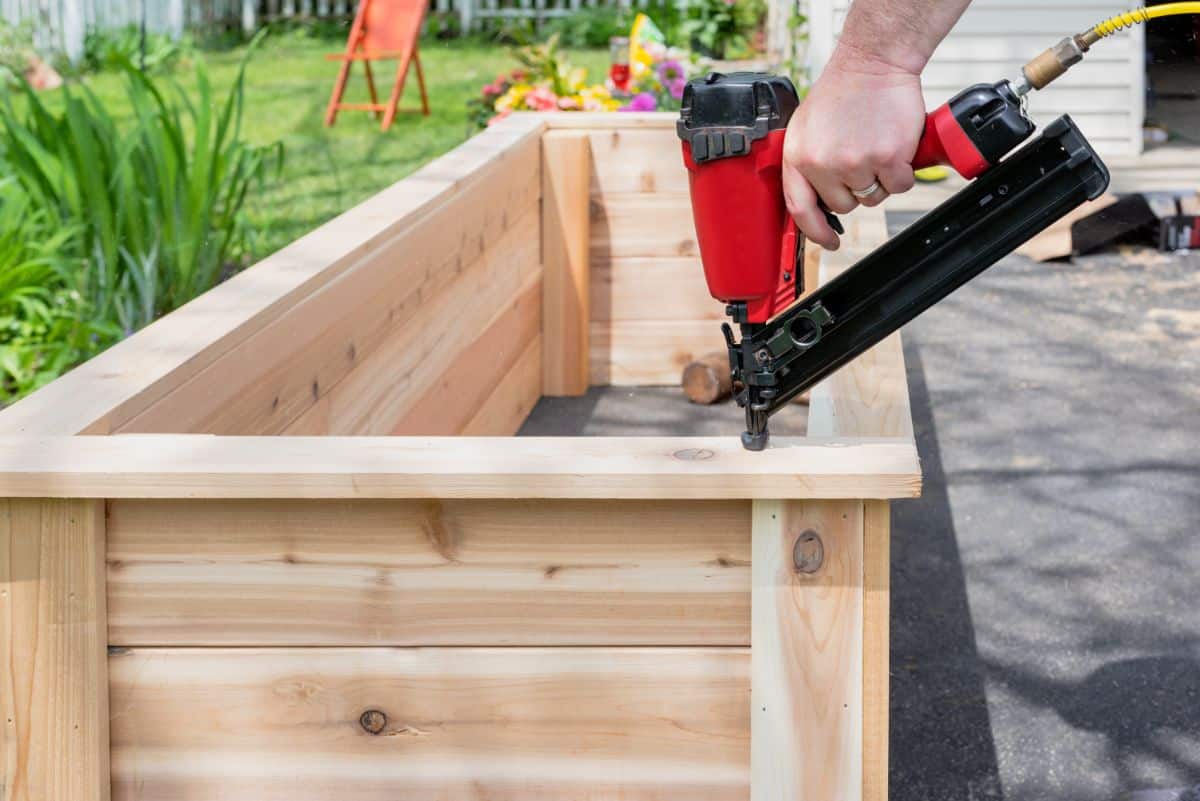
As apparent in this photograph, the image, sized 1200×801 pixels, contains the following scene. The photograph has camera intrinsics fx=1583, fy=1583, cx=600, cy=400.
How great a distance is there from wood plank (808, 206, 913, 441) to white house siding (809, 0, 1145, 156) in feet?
19.4

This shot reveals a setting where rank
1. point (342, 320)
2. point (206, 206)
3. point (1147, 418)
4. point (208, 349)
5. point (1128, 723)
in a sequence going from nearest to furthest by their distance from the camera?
1. point (208, 349)
2. point (342, 320)
3. point (1128, 723)
4. point (206, 206)
5. point (1147, 418)

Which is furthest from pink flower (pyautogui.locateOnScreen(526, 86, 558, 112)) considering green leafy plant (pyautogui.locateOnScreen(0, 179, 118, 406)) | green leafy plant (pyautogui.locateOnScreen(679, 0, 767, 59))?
green leafy plant (pyautogui.locateOnScreen(679, 0, 767, 59))

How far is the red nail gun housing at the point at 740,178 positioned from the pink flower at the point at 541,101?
353 cm

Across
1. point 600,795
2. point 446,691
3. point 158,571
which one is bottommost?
point 600,795

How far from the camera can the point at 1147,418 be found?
4.01 metres

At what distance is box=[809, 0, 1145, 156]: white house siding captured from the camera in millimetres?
7742

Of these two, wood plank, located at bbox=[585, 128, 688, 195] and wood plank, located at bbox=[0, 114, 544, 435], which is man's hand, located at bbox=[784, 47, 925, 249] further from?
wood plank, located at bbox=[585, 128, 688, 195]

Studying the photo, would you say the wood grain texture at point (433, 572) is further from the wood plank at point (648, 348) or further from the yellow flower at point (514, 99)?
the yellow flower at point (514, 99)

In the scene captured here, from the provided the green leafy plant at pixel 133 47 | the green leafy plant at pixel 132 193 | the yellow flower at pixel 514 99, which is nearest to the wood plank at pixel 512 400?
the green leafy plant at pixel 132 193

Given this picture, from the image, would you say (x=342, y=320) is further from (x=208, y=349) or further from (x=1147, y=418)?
(x=1147, y=418)

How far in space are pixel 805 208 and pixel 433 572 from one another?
50 cm

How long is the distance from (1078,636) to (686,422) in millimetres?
1380

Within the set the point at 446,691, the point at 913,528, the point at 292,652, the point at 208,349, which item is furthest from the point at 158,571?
the point at 913,528

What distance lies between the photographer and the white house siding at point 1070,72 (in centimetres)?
774
